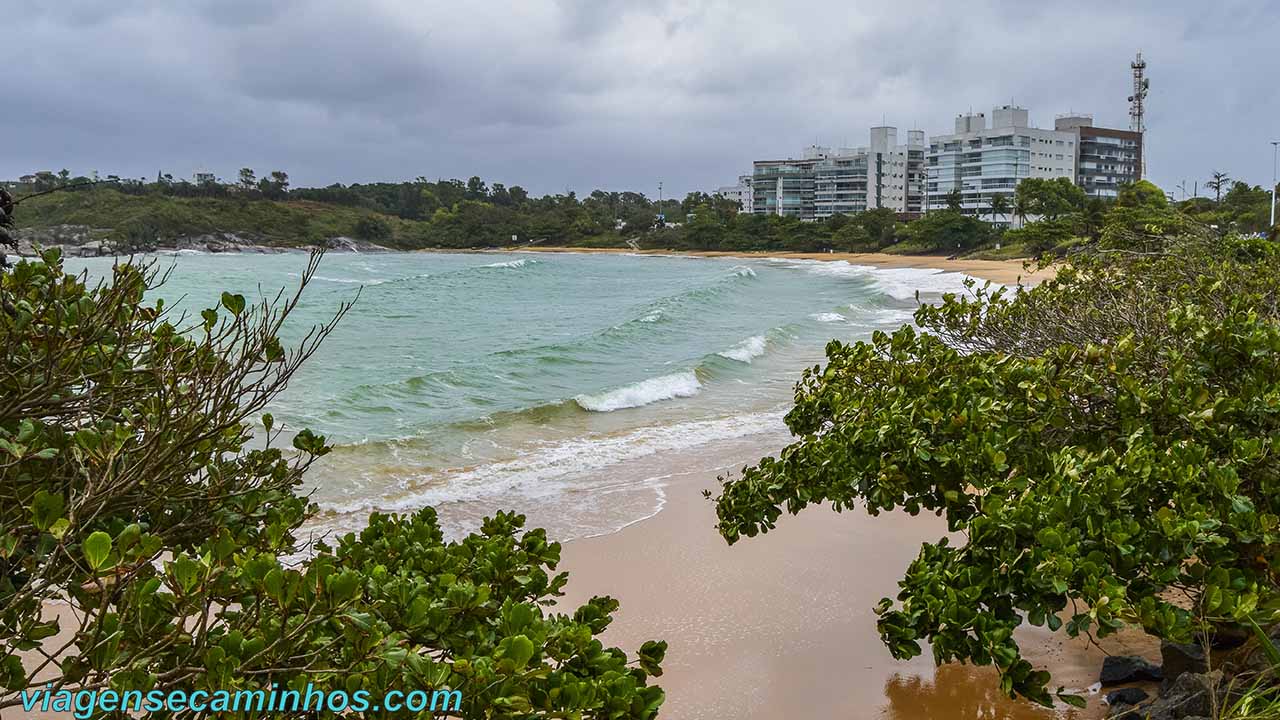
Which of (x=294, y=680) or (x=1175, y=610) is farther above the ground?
(x=294, y=680)

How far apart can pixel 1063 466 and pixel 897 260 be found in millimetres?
69228

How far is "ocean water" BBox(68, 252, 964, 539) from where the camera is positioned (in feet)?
34.1

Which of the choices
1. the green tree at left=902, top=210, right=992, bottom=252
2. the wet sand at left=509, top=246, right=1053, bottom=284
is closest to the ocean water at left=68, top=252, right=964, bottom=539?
the wet sand at left=509, top=246, right=1053, bottom=284

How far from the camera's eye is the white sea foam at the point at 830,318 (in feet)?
94.3

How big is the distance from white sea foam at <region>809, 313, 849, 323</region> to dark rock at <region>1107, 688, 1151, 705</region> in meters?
24.2

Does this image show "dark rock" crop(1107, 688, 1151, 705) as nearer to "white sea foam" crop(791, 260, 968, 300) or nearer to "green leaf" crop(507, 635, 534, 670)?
"green leaf" crop(507, 635, 534, 670)

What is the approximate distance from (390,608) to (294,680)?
1.31 feet

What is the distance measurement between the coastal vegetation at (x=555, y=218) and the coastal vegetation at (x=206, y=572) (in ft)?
152

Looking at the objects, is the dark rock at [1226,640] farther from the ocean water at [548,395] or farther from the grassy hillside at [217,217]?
the grassy hillside at [217,217]

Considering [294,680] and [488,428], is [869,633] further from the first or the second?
[488,428]

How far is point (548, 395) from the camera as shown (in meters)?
16.7

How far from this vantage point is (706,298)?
37.6m

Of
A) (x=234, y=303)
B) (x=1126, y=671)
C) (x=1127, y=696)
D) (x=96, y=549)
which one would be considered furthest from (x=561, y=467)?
(x=96, y=549)

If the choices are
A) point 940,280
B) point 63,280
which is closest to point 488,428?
point 63,280
